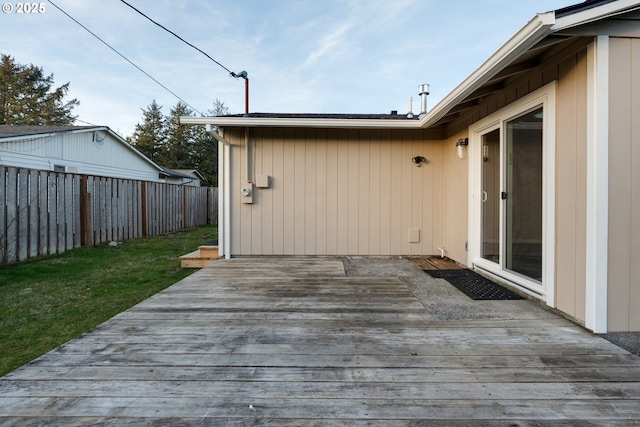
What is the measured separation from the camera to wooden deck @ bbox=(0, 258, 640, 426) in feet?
3.75

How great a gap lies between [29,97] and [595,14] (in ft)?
78.7

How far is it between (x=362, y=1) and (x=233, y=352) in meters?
7.57

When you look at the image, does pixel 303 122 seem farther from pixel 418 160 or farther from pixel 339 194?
A: pixel 418 160

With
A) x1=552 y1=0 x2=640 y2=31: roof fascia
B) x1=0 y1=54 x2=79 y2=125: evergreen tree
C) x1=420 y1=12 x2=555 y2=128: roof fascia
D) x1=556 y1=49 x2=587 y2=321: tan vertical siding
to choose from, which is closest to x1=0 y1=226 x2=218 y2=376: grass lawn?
x1=556 y1=49 x2=587 y2=321: tan vertical siding

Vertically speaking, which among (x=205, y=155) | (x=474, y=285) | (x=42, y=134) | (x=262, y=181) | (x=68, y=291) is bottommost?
(x=68, y=291)

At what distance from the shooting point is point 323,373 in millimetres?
1434

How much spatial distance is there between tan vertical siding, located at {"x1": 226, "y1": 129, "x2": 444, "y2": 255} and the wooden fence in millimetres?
3259

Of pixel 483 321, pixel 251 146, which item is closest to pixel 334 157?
pixel 251 146

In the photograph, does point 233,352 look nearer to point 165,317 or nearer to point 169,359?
point 169,359

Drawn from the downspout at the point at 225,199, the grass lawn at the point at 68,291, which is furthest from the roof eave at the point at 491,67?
the grass lawn at the point at 68,291

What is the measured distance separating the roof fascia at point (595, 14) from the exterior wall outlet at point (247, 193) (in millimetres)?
3560

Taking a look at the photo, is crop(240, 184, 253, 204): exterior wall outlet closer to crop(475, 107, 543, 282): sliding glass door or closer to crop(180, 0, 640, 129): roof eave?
crop(180, 0, 640, 129): roof eave

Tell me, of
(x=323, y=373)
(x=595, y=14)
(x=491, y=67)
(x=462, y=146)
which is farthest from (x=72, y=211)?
(x=595, y=14)

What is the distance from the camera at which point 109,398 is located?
124cm
